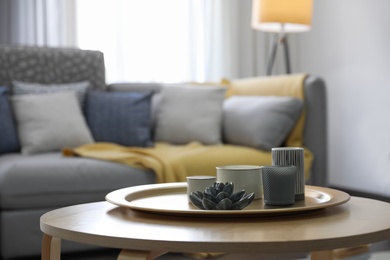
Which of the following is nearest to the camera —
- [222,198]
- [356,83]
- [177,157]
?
[222,198]

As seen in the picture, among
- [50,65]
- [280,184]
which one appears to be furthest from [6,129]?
[280,184]

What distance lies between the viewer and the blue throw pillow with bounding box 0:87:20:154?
9.30ft

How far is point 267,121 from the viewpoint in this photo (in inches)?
112

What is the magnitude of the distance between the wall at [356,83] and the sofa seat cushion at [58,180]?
174 cm

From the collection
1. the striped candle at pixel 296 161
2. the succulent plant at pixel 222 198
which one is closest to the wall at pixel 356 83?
the striped candle at pixel 296 161

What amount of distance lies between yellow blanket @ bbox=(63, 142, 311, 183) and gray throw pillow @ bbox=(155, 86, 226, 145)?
12 cm

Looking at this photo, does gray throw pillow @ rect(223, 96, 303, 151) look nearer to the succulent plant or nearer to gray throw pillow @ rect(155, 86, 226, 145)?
gray throw pillow @ rect(155, 86, 226, 145)

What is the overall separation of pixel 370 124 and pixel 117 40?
5.82 feet

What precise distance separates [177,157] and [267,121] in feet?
1.67

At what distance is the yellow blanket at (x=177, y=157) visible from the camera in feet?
8.35

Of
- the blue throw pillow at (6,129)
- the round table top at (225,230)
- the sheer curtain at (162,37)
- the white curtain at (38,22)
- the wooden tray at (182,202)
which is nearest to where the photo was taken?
the round table top at (225,230)

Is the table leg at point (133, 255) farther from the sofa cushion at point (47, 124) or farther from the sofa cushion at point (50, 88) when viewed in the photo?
the sofa cushion at point (50, 88)

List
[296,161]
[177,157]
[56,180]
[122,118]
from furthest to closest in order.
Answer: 1. [122,118]
2. [177,157]
3. [56,180]
4. [296,161]

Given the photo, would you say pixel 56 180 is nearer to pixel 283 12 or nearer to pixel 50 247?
pixel 50 247
